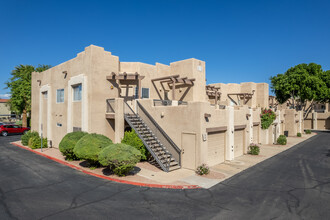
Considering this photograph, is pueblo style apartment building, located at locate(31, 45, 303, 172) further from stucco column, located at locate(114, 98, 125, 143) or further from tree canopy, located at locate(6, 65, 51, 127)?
tree canopy, located at locate(6, 65, 51, 127)

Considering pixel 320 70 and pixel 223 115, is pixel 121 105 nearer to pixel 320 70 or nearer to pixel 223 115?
pixel 223 115

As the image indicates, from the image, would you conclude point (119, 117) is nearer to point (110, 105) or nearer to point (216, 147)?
point (110, 105)

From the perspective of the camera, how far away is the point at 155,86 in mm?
21156

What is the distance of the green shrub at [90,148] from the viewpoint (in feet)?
40.4

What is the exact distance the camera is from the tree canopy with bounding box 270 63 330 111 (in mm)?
39000

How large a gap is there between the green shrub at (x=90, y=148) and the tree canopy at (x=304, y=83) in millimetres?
39303

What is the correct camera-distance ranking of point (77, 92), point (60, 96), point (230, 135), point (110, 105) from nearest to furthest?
point (230, 135) < point (110, 105) < point (77, 92) < point (60, 96)

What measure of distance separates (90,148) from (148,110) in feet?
18.0

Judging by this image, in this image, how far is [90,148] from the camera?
40.8ft

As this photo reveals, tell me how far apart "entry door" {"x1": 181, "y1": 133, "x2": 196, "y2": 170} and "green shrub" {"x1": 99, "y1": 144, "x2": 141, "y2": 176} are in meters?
3.43

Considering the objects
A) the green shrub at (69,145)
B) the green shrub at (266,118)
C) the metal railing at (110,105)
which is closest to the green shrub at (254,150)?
the green shrub at (266,118)

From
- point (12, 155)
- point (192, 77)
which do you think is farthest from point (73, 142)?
point (192, 77)

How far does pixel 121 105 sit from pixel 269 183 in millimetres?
11026

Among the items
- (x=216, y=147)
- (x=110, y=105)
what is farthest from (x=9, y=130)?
(x=216, y=147)
